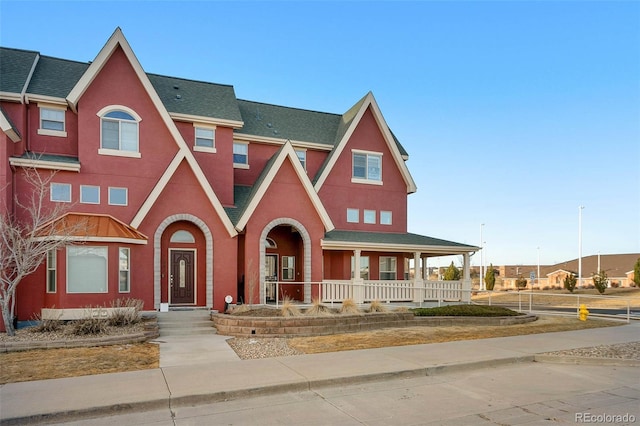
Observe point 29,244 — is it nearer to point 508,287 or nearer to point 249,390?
point 249,390

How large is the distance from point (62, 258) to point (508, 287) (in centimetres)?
6674

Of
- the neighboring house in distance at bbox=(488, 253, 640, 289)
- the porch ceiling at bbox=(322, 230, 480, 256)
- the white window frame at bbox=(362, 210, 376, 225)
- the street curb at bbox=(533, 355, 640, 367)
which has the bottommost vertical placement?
the neighboring house in distance at bbox=(488, 253, 640, 289)

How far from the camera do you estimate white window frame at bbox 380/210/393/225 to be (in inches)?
977

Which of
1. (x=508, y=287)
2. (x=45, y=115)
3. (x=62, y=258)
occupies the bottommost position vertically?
(x=508, y=287)

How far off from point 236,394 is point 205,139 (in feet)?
48.6

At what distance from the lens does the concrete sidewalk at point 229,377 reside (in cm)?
736

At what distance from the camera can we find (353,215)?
24.1 meters

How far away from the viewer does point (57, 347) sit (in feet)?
39.3

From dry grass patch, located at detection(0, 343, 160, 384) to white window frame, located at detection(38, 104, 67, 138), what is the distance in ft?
30.7

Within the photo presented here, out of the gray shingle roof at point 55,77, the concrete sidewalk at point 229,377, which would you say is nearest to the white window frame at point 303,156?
the gray shingle roof at point 55,77

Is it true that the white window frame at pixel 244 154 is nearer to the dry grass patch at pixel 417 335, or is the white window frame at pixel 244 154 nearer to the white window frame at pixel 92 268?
the white window frame at pixel 92 268

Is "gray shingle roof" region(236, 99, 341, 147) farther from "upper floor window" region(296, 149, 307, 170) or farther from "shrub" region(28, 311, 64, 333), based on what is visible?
"shrub" region(28, 311, 64, 333)

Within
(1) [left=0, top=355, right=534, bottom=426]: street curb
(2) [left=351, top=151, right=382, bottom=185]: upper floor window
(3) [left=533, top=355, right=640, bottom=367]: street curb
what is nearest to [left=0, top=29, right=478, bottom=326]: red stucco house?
(2) [left=351, top=151, right=382, bottom=185]: upper floor window

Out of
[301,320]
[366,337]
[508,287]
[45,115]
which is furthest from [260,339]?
[508,287]
